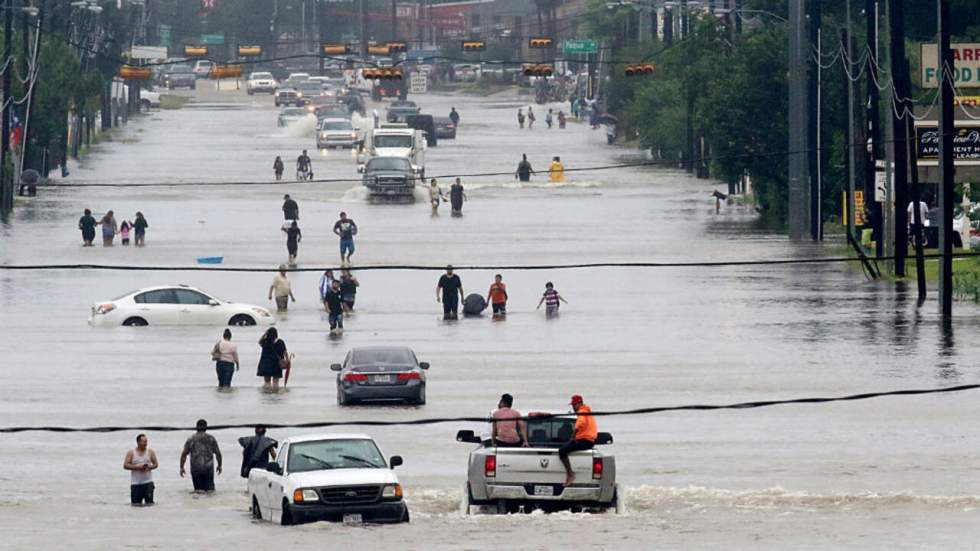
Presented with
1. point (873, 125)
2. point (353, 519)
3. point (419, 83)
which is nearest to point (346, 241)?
point (873, 125)

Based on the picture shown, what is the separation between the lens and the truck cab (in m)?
93.2

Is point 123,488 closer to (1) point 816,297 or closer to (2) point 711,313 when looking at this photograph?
(2) point 711,313

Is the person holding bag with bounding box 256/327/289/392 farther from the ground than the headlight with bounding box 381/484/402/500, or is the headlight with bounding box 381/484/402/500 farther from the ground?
the person holding bag with bounding box 256/327/289/392

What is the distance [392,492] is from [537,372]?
1566 centimetres

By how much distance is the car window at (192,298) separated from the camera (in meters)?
51.1

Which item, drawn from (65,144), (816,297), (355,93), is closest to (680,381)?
(816,297)

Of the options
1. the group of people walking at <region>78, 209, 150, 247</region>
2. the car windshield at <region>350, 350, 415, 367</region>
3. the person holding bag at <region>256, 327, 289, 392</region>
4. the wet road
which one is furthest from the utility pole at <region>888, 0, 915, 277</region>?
the group of people walking at <region>78, 209, 150, 247</region>

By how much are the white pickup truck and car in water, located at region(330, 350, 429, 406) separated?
11054mm

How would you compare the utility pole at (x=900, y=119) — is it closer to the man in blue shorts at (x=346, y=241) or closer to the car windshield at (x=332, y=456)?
the man in blue shorts at (x=346, y=241)

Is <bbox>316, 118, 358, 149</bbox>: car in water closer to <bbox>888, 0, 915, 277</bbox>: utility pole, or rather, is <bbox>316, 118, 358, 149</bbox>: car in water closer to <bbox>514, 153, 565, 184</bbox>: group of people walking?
<bbox>514, 153, 565, 184</bbox>: group of people walking

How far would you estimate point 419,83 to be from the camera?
172500 millimetres

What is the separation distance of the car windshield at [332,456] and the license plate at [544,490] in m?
1.83

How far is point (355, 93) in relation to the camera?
157m

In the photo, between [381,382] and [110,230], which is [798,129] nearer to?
[110,230]
